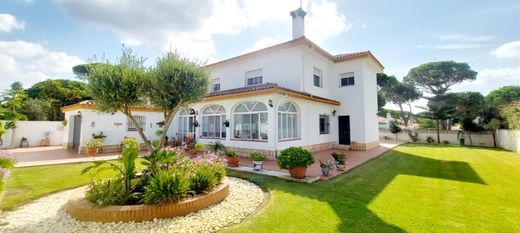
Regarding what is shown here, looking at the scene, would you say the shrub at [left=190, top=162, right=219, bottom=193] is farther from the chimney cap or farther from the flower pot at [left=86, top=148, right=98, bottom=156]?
the chimney cap

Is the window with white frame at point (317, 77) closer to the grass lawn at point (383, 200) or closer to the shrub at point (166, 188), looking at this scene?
the grass lawn at point (383, 200)

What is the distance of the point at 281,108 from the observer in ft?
45.4

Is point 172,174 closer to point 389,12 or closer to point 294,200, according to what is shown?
point 294,200

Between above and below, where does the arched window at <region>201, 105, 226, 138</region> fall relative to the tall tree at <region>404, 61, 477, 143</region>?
below

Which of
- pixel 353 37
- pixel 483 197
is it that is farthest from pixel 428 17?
pixel 483 197

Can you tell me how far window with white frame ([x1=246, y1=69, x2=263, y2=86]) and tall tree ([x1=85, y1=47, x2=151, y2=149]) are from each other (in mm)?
11728

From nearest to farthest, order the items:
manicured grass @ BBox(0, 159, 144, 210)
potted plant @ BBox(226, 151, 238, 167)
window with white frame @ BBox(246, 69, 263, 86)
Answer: manicured grass @ BBox(0, 159, 144, 210)
potted plant @ BBox(226, 151, 238, 167)
window with white frame @ BBox(246, 69, 263, 86)

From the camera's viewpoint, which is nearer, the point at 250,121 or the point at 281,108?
the point at 281,108

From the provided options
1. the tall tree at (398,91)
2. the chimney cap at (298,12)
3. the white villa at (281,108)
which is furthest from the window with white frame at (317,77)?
the tall tree at (398,91)

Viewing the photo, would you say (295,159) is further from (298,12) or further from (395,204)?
(298,12)

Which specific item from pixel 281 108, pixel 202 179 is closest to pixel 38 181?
pixel 202 179

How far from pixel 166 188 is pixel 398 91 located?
37.4 metres

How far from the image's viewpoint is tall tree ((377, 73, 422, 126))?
32844 mm

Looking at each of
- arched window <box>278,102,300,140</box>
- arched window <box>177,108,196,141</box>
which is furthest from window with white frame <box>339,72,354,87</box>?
arched window <box>177,108,196,141</box>
